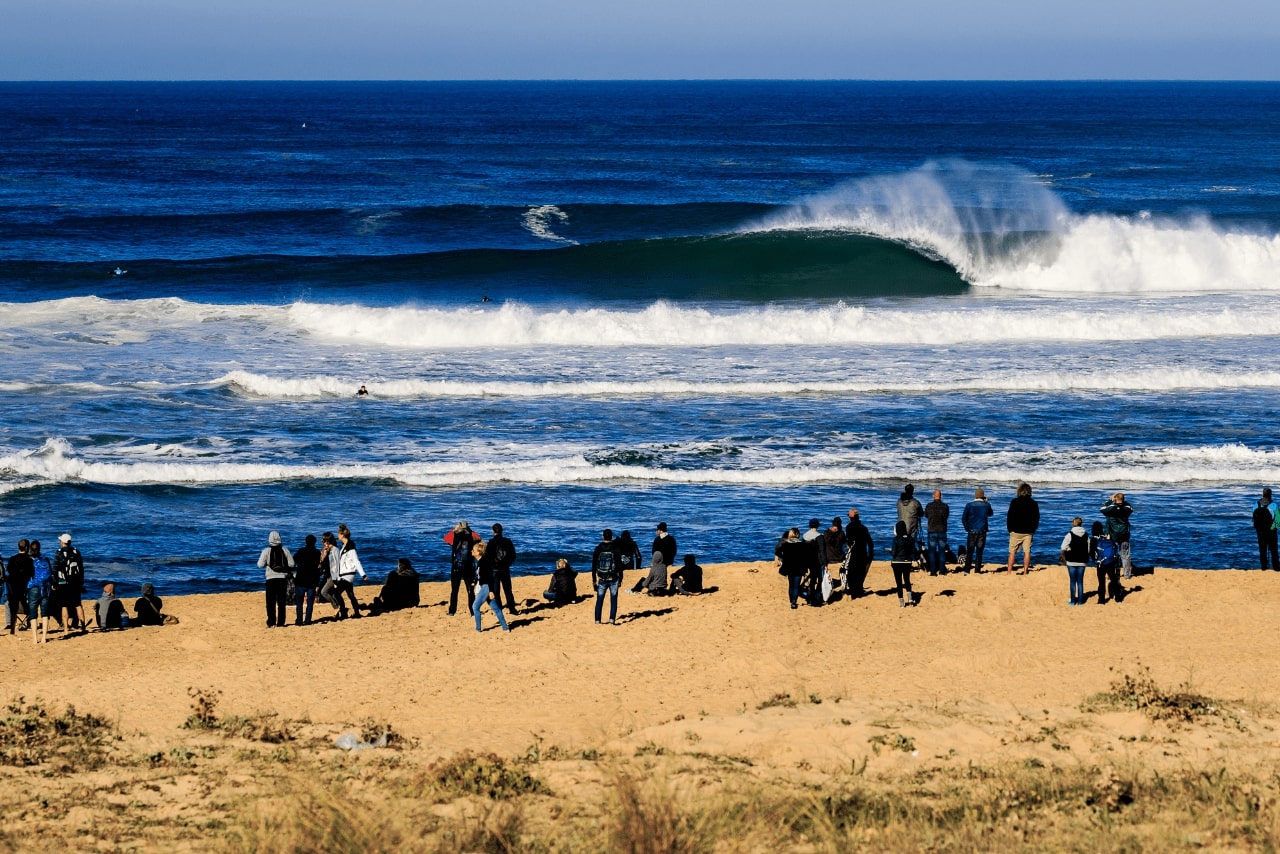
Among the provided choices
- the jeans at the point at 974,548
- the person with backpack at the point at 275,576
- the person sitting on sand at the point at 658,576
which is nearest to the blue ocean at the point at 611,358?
the jeans at the point at 974,548

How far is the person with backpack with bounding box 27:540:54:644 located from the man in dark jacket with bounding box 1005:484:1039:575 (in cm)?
1098

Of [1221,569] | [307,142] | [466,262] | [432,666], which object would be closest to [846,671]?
[432,666]

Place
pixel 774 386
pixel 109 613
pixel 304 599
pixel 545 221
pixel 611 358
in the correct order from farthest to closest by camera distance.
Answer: pixel 545 221
pixel 611 358
pixel 774 386
pixel 304 599
pixel 109 613

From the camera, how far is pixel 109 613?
50.4ft

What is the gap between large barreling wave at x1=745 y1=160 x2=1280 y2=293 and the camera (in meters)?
40.9

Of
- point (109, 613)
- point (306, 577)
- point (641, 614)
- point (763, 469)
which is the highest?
point (763, 469)

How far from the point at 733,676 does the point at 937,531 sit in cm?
431

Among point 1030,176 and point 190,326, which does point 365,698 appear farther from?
point 1030,176

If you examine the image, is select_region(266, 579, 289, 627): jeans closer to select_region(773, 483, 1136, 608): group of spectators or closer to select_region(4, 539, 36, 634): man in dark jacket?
select_region(4, 539, 36, 634): man in dark jacket

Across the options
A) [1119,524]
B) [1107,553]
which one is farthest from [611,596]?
[1119,524]

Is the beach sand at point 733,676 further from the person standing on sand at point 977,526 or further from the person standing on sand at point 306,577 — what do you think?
the person standing on sand at point 977,526

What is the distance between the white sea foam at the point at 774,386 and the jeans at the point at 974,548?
1052 cm

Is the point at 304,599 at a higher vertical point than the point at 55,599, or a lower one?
lower

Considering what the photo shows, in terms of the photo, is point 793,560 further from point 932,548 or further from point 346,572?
point 346,572
